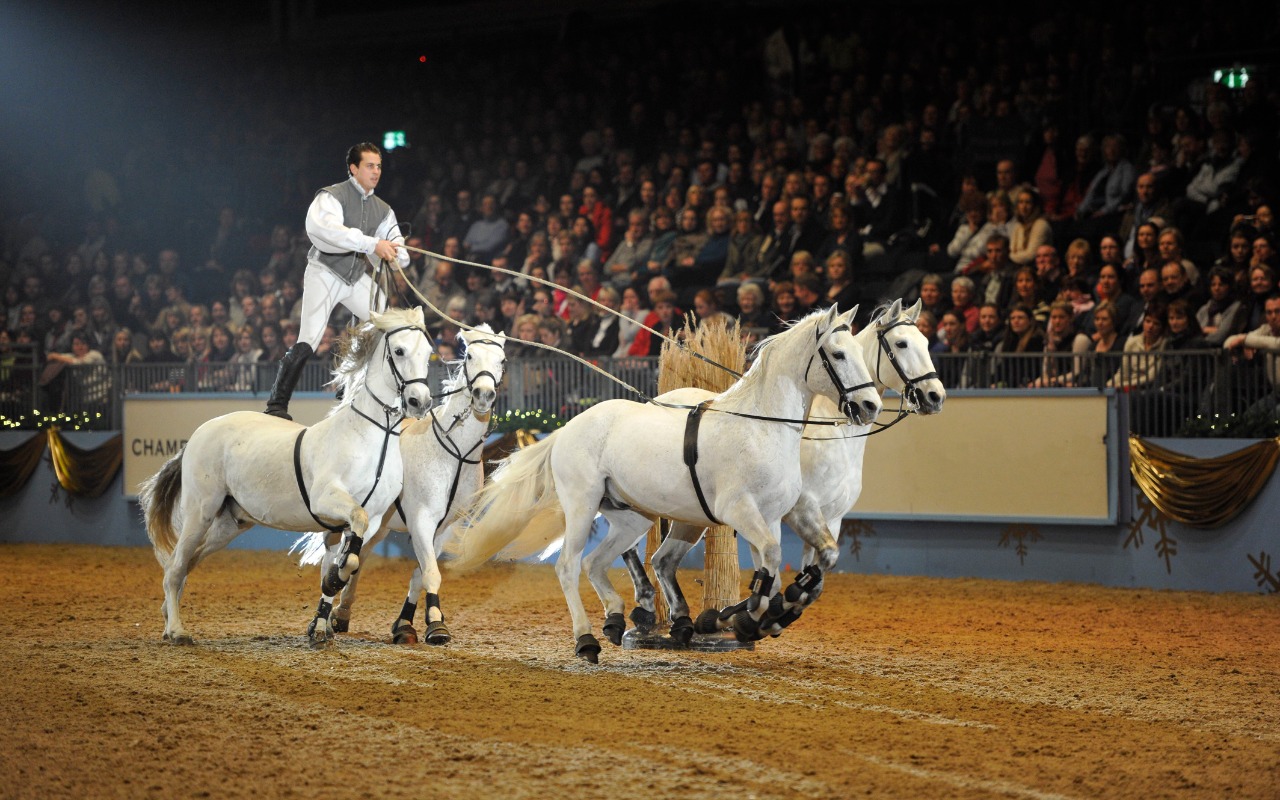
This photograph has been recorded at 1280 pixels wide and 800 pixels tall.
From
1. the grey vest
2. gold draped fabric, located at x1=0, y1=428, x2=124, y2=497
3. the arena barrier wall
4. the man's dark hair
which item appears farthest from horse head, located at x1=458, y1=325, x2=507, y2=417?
gold draped fabric, located at x1=0, y1=428, x2=124, y2=497

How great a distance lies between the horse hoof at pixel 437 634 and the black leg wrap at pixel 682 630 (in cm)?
137

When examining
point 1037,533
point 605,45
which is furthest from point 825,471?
point 605,45

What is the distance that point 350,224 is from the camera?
8.42 meters

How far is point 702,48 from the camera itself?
17.8 metres

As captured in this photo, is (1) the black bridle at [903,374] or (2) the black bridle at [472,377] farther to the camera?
(2) the black bridle at [472,377]

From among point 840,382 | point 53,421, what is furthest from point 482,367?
point 53,421

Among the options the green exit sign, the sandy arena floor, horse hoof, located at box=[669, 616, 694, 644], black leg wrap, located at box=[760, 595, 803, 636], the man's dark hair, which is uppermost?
the green exit sign

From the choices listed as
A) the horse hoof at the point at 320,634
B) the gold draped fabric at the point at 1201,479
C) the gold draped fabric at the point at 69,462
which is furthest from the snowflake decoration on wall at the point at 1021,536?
the gold draped fabric at the point at 69,462

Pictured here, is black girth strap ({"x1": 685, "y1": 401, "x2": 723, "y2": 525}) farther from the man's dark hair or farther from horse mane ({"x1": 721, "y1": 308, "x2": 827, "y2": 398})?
the man's dark hair

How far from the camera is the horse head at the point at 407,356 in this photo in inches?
290

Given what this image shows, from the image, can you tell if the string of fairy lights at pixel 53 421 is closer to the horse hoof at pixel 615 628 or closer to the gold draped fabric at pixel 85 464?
the gold draped fabric at pixel 85 464

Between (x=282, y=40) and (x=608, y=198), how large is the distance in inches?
378

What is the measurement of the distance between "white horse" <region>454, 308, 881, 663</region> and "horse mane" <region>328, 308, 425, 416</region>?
1037 millimetres

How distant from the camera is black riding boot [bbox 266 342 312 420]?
8266mm
